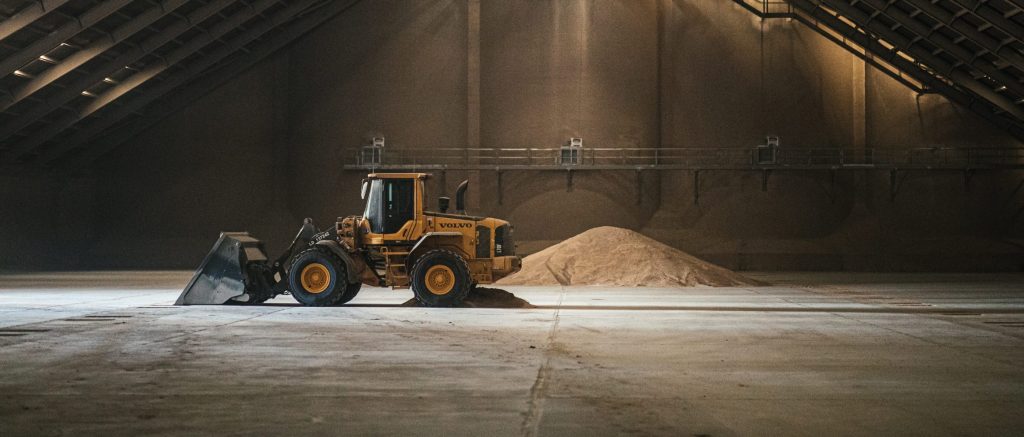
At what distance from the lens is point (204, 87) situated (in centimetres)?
4250

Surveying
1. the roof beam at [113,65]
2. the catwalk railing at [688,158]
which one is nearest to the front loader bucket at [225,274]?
the roof beam at [113,65]

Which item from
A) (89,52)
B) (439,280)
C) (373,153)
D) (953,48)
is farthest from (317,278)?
(953,48)

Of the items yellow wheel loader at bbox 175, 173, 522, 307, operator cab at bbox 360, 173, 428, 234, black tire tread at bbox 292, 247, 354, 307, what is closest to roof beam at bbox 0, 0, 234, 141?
yellow wheel loader at bbox 175, 173, 522, 307

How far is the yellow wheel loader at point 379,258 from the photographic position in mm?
18859

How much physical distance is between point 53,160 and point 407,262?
2679 cm

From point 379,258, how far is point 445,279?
5.02 ft

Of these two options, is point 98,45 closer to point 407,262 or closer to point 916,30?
point 407,262

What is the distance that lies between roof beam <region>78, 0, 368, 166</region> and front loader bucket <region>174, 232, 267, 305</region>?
24.7m

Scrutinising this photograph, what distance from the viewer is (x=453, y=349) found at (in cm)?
1220

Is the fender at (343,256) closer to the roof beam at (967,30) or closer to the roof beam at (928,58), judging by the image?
the roof beam at (967,30)

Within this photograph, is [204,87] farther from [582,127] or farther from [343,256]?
[343,256]

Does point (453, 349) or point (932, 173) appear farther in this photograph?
point (932, 173)

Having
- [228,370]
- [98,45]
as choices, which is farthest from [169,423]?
[98,45]

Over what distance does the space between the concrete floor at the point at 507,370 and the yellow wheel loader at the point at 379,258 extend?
1.70 feet
